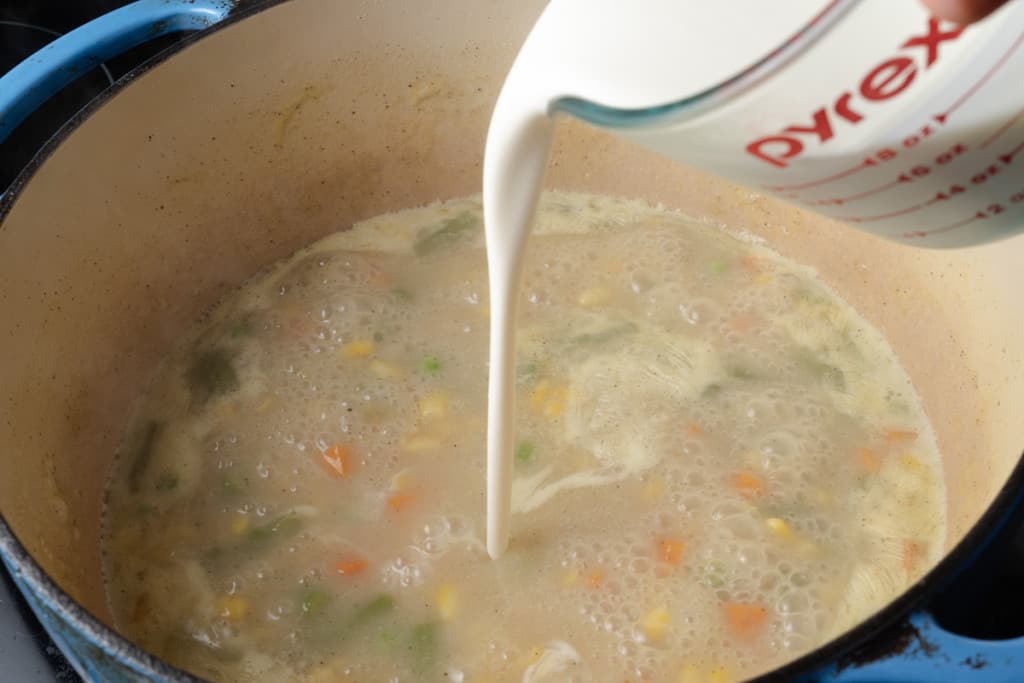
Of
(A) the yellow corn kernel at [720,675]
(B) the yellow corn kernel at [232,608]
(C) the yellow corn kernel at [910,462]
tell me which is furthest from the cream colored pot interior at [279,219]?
(A) the yellow corn kernel at [720,675]

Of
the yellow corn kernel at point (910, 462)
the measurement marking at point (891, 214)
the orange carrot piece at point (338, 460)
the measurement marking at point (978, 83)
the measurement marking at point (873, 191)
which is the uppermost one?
the measurement marking at point (978, 83)

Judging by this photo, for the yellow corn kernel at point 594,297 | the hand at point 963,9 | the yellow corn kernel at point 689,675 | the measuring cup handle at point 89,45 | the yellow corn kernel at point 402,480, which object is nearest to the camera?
the hand at point 963,9

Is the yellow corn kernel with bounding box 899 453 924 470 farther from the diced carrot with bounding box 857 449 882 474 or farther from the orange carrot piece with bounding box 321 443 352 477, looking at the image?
the orange carrot piece with bounding box 321 443 352 477

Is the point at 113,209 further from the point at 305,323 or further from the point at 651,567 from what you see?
the point at 651,567

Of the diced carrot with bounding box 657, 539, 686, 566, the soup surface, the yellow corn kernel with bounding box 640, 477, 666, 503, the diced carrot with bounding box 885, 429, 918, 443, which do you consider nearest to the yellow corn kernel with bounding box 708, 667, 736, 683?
the soup surface

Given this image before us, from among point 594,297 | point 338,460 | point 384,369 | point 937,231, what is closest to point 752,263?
point 594,297

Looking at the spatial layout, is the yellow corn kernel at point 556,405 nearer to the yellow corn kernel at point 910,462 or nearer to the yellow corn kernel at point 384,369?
the yellow corn kernel at point 384,369

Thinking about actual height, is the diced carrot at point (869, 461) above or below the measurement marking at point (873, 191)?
below

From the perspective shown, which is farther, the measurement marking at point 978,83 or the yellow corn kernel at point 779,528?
the yellow corn kernel at point 779,528
